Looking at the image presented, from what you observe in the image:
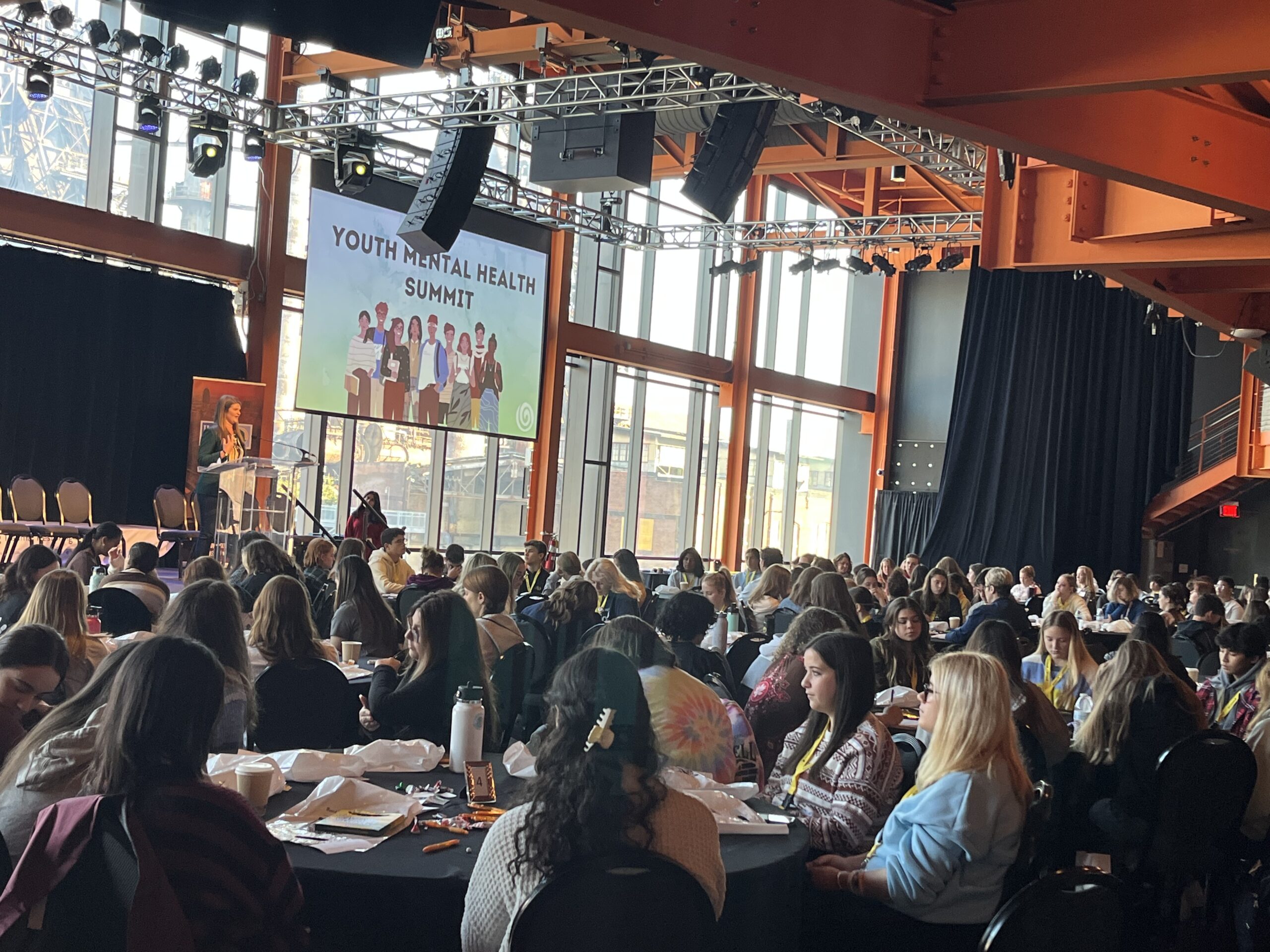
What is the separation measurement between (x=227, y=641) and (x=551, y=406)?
14.1 m

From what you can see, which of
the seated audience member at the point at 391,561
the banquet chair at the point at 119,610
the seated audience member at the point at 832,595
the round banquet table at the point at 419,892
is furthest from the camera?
the seated audience member at the point at 391,561

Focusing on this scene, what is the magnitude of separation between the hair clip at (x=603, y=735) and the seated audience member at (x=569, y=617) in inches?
178

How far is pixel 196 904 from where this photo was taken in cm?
222

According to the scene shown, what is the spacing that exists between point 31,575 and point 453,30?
24.4 feet

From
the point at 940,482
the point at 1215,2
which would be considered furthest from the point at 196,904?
the point at 940,482

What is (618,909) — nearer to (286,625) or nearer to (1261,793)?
(286,625)

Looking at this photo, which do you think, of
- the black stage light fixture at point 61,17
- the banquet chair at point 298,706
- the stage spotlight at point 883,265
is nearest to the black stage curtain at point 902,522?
the stage spotlight at point 883,265

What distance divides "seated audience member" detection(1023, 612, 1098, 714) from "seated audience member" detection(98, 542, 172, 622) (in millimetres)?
4380

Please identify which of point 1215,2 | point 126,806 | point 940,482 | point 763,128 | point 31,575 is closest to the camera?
point 126,806

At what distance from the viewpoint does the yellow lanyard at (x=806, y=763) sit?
3713 mm

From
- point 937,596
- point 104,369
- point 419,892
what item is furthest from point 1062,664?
point 104,369

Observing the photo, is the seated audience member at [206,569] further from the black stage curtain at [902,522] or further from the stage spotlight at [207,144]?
the black stage curtain at [902,522]

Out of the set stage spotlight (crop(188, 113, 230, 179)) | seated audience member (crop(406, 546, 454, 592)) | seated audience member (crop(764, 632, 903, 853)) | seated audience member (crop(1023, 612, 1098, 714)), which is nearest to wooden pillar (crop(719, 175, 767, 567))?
stage spotlight (crop(188, 113, 230, 179))

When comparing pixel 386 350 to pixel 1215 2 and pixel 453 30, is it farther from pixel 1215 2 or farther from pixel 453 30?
pixel 1215 2
